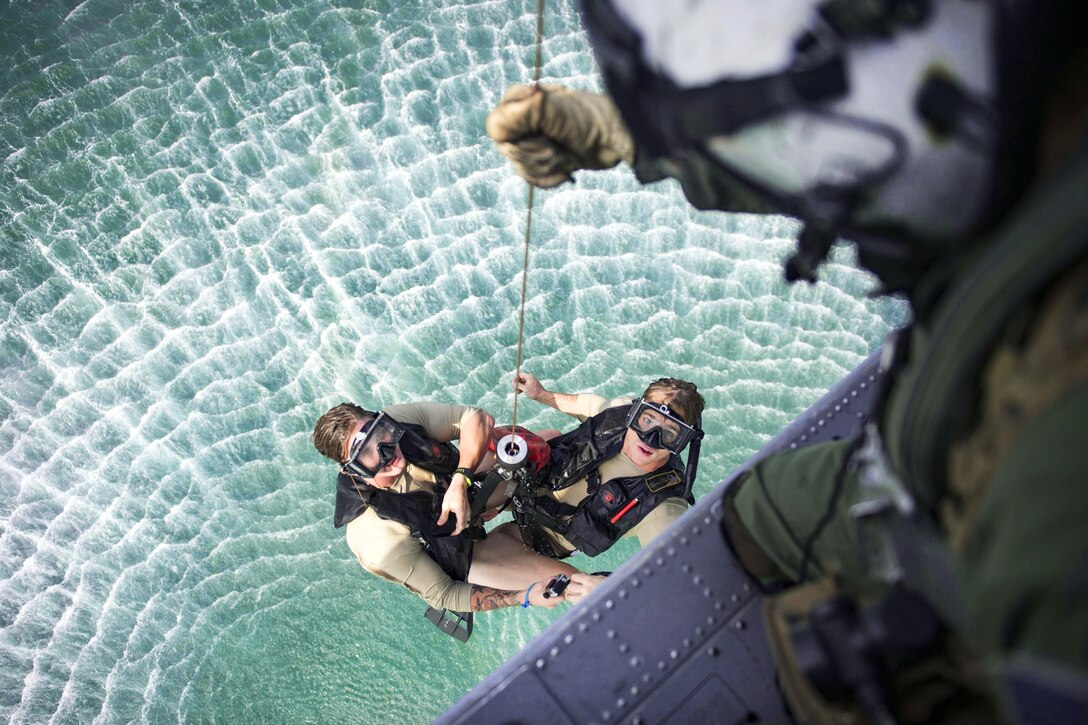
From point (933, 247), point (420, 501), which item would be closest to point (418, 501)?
point (420, 501)

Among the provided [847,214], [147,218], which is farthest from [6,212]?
[847,214]

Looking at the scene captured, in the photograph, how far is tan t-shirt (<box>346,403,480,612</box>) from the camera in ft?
12.2

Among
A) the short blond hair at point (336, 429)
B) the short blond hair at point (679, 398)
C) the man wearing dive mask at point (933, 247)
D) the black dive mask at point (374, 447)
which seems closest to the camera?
the man wearing dive mask at point (933, 247)

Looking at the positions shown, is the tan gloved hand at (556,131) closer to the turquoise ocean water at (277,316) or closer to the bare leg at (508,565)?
the bare leg at (508,565)

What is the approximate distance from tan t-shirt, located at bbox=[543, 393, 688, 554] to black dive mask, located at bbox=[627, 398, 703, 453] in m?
0.19

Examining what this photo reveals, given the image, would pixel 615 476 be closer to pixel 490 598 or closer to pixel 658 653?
pixel 490 598

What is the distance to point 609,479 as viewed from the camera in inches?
161

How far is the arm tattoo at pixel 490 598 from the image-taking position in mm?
3908

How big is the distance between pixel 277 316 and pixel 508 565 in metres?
3.06

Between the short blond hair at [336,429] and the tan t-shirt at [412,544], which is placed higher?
the short blond hair at [336,429]

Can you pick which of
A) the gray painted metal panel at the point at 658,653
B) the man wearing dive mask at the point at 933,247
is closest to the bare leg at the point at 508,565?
the gray painted metal panel at the point at 658,653

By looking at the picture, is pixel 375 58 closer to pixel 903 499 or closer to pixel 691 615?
pixel 691 615

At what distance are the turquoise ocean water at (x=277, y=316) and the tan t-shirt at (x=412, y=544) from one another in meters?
1.61

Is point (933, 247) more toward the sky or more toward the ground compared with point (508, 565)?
more toward the sky
